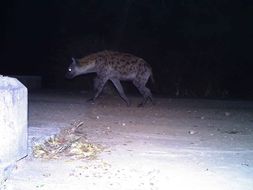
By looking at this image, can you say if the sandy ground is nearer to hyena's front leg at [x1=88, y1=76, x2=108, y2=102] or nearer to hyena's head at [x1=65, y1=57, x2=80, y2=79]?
hyena's front leg at [x1=88, y1=76, x2=108, y2=102]

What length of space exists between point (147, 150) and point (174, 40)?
1211 cm

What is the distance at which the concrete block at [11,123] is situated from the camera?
5.43 meters

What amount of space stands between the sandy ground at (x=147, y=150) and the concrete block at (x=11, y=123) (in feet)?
0.55

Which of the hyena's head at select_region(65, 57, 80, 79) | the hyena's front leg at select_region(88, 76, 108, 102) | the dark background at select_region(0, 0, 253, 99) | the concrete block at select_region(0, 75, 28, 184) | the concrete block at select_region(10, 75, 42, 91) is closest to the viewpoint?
the concrete block at select_region(0, 75, 28, 184)

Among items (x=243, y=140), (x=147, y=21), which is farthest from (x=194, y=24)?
(x=243, y=140)

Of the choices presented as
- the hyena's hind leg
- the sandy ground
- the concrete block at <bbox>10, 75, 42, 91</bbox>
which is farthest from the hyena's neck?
the concrete block at <bbox>10, 75, 42, 91</bbox>

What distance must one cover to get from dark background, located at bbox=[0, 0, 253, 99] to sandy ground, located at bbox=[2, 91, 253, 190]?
5605 millimetres

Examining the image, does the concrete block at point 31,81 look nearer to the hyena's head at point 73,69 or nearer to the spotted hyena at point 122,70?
the hyena's head at point 73,69

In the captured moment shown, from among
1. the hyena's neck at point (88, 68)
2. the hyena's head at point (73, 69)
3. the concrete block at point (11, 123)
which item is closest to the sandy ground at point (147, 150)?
the concrete block at point (11, 123)

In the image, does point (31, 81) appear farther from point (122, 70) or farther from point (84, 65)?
point (122, 70)

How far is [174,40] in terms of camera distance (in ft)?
61.9

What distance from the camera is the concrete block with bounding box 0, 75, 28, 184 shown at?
5426 mm

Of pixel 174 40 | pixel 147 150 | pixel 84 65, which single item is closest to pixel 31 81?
pixel 84 65

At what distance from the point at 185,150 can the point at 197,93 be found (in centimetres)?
1103
